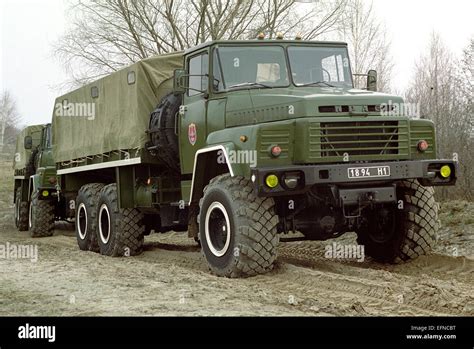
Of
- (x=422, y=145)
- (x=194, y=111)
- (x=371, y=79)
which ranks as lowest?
(x=422, y=145)

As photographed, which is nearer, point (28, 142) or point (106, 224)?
point (106, 224)

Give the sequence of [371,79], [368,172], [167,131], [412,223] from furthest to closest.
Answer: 1. [167,131]
2. [371,79]
3. [412,223]
4. [368,172]

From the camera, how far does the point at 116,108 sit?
41.8ft

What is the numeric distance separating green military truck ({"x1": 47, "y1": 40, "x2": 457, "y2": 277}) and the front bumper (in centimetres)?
1

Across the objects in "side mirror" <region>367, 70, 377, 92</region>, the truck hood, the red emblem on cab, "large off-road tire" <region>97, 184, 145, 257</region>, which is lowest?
"large off-road tire" <region>97, 184, 145, 257</region>

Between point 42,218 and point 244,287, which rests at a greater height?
point 42,218

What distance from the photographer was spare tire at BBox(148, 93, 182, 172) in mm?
10938

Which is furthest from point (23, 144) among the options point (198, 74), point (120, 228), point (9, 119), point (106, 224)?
point (9, 119)

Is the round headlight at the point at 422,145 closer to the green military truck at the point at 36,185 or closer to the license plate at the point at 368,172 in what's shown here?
the license plate at the point at 368,172

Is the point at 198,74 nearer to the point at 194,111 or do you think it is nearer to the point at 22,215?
the point at 194,111

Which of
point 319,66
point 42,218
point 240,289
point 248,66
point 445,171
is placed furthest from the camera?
point 42,218

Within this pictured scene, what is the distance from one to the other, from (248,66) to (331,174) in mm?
2265

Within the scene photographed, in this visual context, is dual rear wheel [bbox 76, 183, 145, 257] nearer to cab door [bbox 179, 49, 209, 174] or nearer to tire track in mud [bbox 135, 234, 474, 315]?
cab door [bbox 179, 49, 209, 174]

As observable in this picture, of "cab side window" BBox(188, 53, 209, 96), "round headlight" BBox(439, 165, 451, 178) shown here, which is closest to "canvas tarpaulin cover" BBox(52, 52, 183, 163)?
"cab side window" BBox(188, 53, 209, 96)
